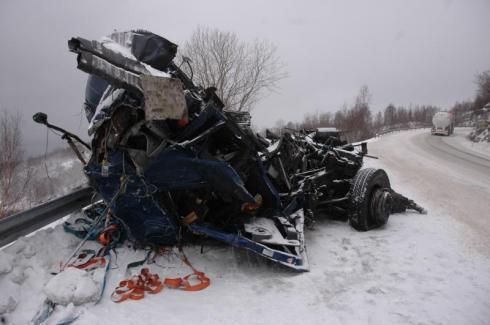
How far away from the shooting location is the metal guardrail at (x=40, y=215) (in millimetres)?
2625

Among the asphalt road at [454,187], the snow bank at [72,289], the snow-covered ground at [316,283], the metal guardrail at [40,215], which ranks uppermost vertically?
the metal guardrail at [40,215]

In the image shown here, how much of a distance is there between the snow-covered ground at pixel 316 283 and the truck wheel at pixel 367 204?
0.17 meters

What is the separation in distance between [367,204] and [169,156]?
2.95 metres

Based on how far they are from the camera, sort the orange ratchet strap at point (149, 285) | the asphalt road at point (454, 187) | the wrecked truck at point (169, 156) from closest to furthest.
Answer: the wrecked truck at point (169, 156) → the orange ratchet strap at point (149, 285) → the asphalt road at point (454, 187)

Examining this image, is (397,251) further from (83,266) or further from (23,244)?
(23,244)

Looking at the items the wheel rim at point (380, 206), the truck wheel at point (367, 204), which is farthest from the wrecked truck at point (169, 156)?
the wheel rim at point (380, 206)

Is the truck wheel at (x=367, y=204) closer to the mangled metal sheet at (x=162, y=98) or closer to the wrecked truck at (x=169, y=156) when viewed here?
the wrecked truck at (x=169, y=156)

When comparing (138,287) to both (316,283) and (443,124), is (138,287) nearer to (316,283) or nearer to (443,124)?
(316,283)

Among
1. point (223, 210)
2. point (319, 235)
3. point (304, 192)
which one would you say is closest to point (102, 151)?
point (223, 210)

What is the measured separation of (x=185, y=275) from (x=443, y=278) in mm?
2531

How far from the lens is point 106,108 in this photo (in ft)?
9.13

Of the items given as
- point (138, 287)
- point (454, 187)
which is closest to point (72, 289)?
point (138, 287)

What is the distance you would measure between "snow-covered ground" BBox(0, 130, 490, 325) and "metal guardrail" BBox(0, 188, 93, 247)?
0.16 metres

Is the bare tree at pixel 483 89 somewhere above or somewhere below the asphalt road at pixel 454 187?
above
